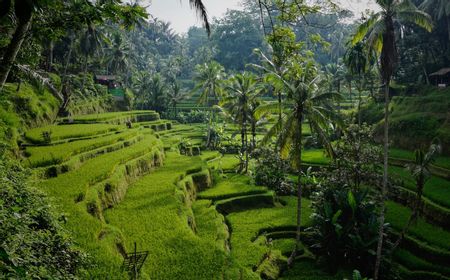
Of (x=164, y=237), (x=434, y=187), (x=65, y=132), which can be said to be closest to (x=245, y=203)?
(x=164, y=237)

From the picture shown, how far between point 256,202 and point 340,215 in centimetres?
614

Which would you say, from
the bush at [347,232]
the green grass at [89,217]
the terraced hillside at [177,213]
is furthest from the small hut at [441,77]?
the green grass at [89,217]

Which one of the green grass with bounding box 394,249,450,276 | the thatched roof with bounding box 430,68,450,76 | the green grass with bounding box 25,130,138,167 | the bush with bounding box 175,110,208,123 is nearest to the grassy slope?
the green grass with bounding box 25,130,138,167

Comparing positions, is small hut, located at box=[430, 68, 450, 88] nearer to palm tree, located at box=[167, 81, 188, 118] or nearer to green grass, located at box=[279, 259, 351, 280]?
green grass, located at box=[279, 259, 351, 280]

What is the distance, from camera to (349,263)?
16281 millimetres

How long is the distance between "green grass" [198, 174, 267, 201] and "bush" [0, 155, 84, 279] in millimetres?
12899

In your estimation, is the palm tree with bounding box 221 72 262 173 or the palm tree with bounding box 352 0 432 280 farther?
the palm tree with bounding box 221 72 262 173

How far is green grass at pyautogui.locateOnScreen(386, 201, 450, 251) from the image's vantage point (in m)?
16.0

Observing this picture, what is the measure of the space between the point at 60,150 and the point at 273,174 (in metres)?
14.5

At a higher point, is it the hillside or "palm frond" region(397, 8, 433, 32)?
"palm frond" region(397, 8, 433, 32)

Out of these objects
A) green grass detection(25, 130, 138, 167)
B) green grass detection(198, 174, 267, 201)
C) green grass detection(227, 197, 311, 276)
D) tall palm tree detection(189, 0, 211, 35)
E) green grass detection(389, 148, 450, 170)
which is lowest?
green grass detection(227, 197, 311, 276)

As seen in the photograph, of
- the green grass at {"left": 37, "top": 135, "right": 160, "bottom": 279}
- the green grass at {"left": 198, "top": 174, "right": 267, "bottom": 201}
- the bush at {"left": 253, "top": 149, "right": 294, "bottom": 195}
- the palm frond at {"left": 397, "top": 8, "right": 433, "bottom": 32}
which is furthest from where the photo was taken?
the bush at {"left": 253, "top": 149, "right": 294, "bottom": 195}

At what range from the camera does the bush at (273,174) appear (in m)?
24.6

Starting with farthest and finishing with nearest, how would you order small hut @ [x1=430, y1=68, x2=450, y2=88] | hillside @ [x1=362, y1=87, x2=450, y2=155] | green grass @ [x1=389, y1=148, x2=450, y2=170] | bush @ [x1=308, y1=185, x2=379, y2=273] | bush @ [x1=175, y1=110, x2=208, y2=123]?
bush @ [x1=175, y1=110, x2=208, y2=123] → small hut @ [x1=430, y1=68, x2=450, y2=88] → hillside @ [x1=362, y1=87, x2=450, y2=155] → green grass @ [x1=389, y1=148, x2=450, y2=170] → bush @ [x1=308, y1=185, x2=379, y2=273]
